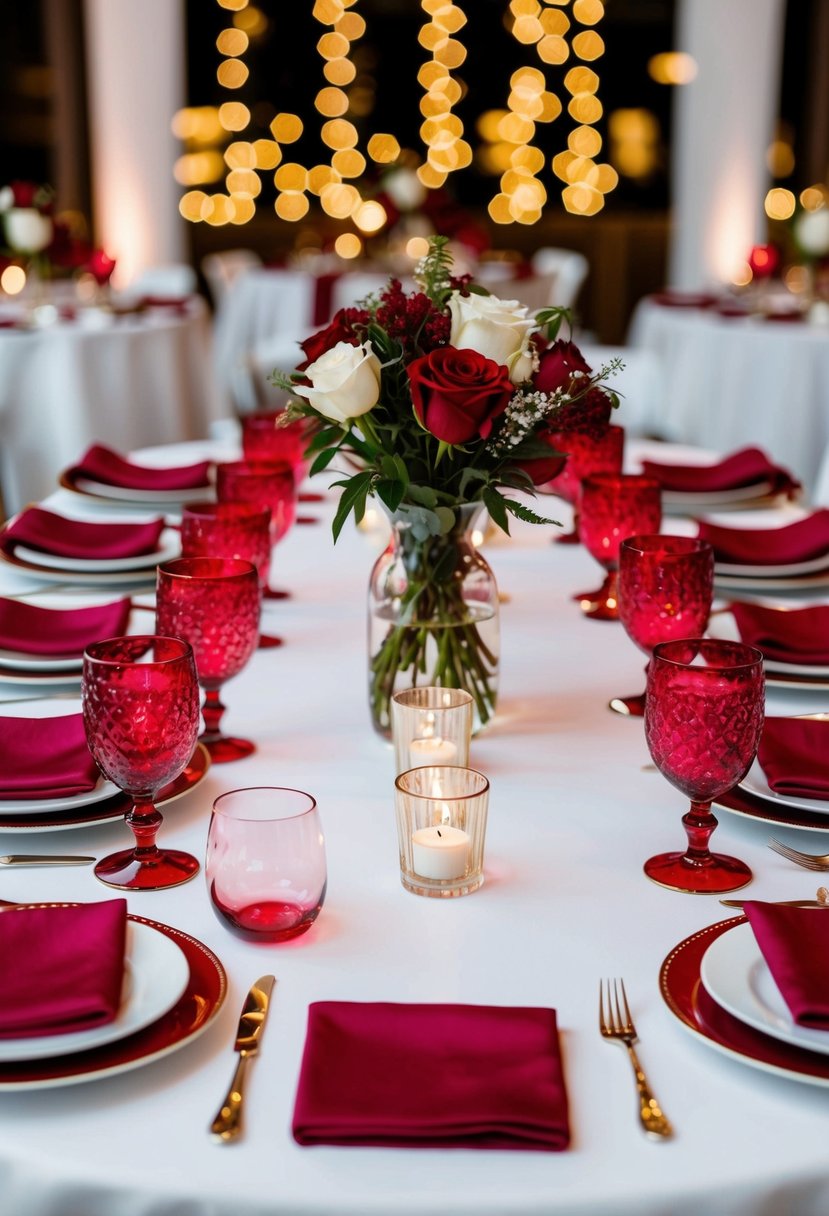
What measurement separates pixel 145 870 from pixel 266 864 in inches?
6.0

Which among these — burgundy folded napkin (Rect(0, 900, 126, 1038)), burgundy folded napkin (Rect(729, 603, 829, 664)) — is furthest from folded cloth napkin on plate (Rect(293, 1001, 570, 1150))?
burgundy folded napkin (Rect(729, 603, 829, 664))

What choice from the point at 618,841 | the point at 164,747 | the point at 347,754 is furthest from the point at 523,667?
the point at 164,747

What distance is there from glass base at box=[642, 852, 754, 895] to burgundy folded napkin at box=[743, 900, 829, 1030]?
12cm

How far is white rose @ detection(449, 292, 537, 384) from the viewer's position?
3.87ft

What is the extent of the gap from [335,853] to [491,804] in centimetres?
16

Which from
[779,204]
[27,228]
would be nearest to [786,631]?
[27,228]

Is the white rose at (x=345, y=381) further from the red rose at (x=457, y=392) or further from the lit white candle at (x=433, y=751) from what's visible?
the lit white candle at (x=433, y=751)

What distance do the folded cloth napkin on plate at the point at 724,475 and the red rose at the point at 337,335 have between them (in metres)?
1.05

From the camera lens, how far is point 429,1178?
0.69 meters

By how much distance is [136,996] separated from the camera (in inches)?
32.2

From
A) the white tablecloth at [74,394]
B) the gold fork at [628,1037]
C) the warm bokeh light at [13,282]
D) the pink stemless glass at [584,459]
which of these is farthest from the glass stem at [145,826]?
the warm bokeh light at [13,282]

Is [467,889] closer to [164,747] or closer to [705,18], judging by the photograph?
[164,747]

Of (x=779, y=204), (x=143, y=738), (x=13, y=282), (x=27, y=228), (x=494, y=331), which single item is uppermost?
(x=779, y=204)

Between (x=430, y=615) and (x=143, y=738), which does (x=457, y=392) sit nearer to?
(x=430, y=615)
